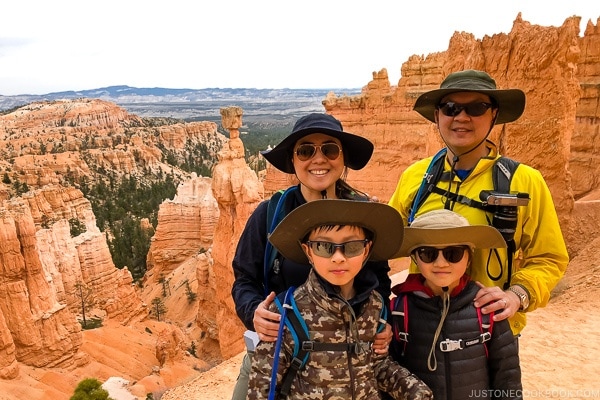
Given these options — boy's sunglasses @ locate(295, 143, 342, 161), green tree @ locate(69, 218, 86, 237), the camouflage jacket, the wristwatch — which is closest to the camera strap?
the wristwatch

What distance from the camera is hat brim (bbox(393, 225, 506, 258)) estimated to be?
6.31 feet

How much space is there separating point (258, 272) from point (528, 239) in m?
1.36

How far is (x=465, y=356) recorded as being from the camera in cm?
197

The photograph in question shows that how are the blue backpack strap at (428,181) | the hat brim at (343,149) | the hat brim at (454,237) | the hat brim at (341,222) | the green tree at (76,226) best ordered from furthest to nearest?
the green tree at (76,226)
the blue backpack strap at (428,181)
the hat brim at (343,149)
the hat brim at (454,237)
the hat brim at (341,222)

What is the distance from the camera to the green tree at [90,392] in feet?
28.7

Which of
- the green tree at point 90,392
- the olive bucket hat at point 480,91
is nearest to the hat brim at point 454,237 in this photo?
the olive bucket hat at point 480,91

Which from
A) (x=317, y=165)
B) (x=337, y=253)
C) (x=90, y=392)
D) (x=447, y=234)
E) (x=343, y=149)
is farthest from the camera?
(x=90, y=392)

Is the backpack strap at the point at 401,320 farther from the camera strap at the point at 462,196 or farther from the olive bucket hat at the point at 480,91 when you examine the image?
the olive bucket hat at the point at 480,91

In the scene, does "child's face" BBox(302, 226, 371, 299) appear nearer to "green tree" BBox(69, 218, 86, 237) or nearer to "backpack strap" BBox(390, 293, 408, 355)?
"backpack strap" BBox(390, 293, 408, 355)

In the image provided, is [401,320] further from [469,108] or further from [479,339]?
[469,108]

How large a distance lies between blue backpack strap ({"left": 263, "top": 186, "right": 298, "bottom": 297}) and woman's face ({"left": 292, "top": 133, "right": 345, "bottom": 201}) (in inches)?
5.8

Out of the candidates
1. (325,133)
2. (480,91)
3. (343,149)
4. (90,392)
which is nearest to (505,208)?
(480,91)

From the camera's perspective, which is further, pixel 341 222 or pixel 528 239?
pixel 528 239

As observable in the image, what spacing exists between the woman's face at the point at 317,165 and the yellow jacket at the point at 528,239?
25.2 inches
